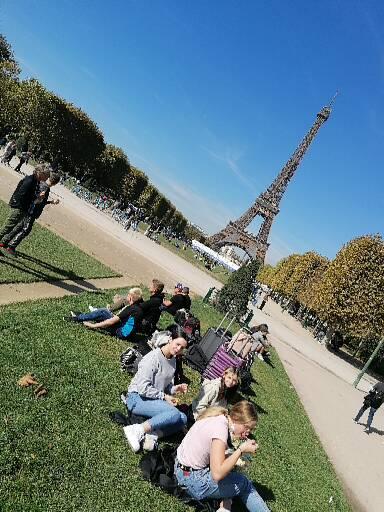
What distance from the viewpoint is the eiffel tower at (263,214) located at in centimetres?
7044

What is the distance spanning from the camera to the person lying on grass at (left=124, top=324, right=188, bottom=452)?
214 inches

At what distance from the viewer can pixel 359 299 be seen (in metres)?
34.4

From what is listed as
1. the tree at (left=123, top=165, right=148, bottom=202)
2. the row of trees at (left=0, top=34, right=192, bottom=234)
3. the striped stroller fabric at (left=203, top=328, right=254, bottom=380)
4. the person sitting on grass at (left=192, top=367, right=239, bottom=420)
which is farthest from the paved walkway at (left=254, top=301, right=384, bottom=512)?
the tree at (left=123, top=165, right=148, bottom=202)

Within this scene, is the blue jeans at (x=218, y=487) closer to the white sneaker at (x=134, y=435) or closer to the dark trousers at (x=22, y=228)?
the white sneaker at (x=134, y=435)

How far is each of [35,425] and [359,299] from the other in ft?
107

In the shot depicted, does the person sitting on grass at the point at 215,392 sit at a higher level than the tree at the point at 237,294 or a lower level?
lower

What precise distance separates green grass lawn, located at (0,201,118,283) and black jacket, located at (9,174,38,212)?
118cm

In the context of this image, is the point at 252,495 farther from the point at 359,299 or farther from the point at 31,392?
the point at 359,299

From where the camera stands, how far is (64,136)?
5122 centimetres

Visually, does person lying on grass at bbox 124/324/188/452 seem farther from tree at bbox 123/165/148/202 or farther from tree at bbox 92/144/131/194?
tree at bbox 123/165/148/202

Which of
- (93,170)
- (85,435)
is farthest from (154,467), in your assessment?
(93,170)

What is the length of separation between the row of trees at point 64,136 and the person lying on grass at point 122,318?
3239 cm

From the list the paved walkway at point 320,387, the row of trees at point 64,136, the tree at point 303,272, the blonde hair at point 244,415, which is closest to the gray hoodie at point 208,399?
the blonde hair at point 244,415

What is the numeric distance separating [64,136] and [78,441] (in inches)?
1967
